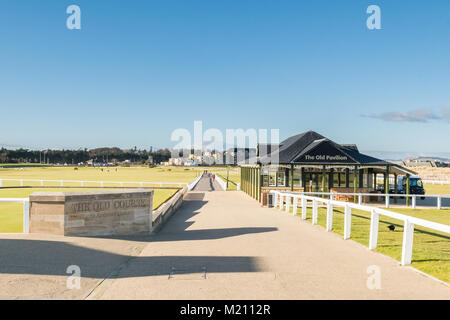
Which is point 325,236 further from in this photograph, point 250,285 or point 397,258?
point 250,285

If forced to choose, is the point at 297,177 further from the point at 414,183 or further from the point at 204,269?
the point at 204,269

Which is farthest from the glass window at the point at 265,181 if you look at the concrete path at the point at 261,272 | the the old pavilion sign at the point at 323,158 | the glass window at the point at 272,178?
the concrete path at the point at 261,272

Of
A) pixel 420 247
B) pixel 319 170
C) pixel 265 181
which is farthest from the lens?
pixel 319 170

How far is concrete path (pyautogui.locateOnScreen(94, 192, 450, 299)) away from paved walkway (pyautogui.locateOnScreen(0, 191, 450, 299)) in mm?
13

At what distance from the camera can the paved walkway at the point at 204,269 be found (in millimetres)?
4934

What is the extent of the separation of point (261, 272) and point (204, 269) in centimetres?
93

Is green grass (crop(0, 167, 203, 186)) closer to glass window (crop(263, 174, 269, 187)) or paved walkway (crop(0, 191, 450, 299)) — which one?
glass window (crop(263, 174, 269, 187))

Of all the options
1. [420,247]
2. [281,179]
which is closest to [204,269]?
[420,247]

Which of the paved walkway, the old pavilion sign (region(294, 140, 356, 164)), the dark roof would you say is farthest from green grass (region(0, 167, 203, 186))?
the paved walkway

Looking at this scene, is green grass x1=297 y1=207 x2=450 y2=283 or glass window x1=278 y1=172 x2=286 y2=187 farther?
glass window x1=278 y1=172 x2=286 y2=187

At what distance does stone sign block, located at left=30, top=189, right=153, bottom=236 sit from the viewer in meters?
8.94

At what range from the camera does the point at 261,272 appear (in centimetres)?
598
